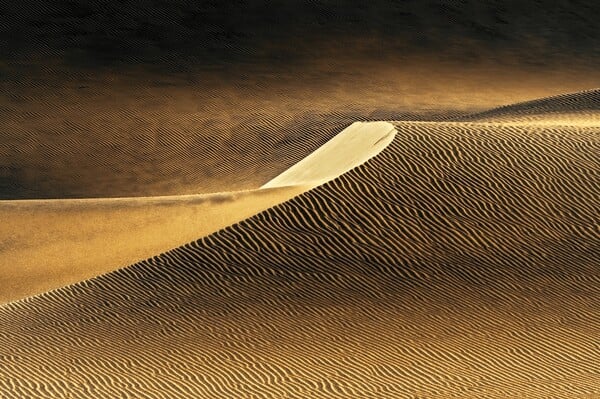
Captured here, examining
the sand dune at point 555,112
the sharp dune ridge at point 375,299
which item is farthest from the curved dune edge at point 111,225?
the sand dune at point 555,112

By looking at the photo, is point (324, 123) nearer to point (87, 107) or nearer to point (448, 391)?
point (87, 107)

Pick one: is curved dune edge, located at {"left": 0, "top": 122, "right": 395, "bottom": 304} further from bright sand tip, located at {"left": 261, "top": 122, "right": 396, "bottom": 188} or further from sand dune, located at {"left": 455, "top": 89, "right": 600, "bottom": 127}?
sand dune, located at {"left": 455, "top": 89, "right": 600, "bottom": 127}

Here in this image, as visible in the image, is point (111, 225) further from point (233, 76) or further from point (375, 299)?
point (233, 76)

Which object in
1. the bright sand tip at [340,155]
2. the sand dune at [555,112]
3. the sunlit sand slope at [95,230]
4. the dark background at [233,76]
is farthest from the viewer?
the dark background at [233,76]

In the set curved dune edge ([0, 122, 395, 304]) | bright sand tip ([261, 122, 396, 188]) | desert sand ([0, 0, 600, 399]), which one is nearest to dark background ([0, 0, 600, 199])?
desert sand ([0, 0, 600, 399])

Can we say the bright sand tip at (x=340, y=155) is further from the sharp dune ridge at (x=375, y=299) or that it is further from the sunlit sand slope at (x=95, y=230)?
the sunlit sand slope at (x=95, y=230)

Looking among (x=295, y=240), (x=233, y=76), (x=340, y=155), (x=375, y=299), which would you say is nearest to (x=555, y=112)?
(x=340, y=155)

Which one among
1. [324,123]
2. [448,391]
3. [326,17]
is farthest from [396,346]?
[326,17]
